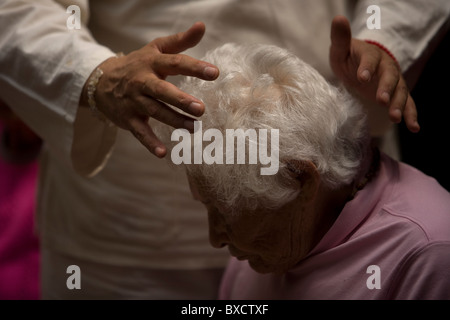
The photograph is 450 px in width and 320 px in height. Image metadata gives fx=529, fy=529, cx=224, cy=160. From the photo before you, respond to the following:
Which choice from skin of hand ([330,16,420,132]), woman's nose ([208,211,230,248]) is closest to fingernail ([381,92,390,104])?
skin of hand ([330,16,420,132])

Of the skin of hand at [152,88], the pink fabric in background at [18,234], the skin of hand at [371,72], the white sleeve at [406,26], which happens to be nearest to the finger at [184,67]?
the skin of hand at [152,88]

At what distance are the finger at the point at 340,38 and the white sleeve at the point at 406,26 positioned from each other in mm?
111

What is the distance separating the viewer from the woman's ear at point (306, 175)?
99cm

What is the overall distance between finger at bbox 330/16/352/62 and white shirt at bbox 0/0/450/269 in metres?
0.13

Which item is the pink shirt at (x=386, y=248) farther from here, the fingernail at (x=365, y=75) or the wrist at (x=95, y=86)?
the wrist at (x=95, y=86)

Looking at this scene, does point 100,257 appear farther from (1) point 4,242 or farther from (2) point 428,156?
(2) point 428,156

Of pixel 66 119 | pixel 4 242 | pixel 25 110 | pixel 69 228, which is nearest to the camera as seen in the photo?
pixel 66 119

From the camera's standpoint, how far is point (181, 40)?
103 centimetres

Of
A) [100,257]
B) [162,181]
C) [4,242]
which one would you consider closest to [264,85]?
[162,181]

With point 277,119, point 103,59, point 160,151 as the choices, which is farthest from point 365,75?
point 103,59

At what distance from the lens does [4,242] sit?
2.04m

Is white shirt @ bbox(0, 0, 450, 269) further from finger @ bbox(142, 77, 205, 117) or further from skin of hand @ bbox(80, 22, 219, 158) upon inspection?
finger @ bbox(142, 77, 205, 117)

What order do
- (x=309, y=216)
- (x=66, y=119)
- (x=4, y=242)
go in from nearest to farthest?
(x=309, y=216) → (x=66, y=119) → (x=4, y=242)
